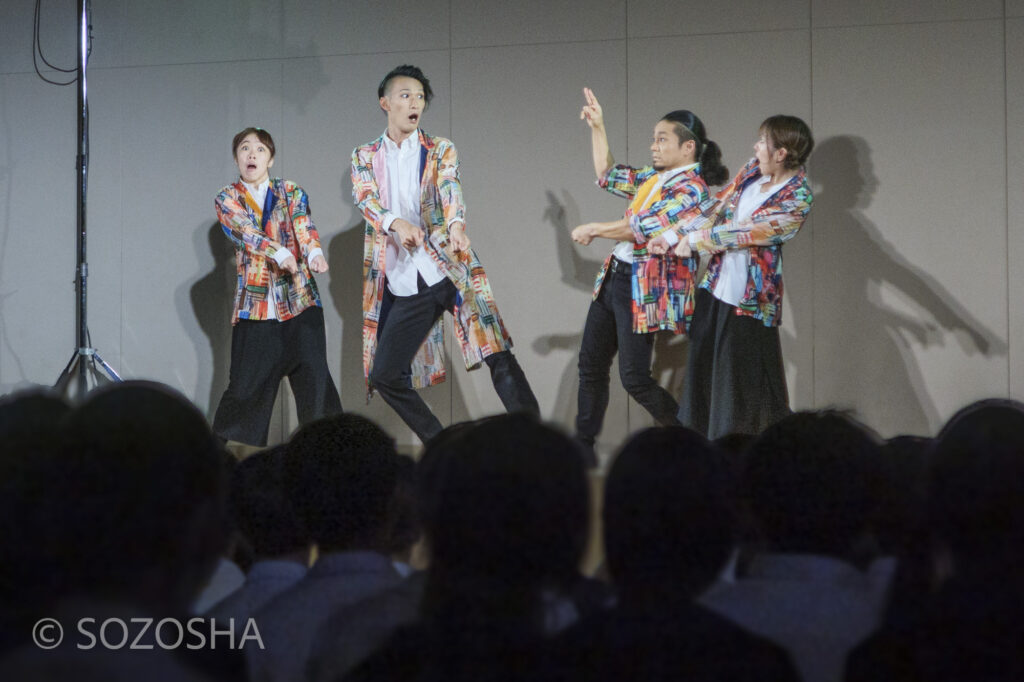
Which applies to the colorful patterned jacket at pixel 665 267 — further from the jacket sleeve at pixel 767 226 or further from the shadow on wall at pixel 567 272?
the shadow on wall at pixel 567 272

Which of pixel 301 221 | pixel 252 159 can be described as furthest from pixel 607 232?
pixel 252 159

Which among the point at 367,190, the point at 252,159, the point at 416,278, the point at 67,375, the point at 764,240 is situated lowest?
the point at 67,375

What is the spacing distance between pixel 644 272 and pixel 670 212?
26cm

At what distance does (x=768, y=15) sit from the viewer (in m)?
4.76

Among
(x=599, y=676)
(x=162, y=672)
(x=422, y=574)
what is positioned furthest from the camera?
(x=422, y=574)

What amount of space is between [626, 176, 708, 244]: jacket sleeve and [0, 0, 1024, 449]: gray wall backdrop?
2.74 feet

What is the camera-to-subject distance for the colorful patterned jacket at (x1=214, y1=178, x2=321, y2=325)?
173 inches

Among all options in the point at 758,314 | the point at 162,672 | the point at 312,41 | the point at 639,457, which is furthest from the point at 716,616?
the point at 312,41

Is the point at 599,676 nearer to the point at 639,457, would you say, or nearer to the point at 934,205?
the point at 639,457

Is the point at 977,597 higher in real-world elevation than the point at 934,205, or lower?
lower

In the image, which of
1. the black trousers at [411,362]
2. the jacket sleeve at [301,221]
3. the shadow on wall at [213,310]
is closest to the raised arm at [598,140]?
the black trousers at [411,362]

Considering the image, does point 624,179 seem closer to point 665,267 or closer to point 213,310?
point 665,267

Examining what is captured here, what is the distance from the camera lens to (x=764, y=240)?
3.82 meters

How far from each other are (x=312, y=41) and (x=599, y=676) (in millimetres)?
4710
